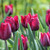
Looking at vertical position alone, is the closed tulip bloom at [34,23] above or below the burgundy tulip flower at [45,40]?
above

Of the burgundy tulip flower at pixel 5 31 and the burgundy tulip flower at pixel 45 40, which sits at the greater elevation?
the burgundy tulip flower at pixel 5 31

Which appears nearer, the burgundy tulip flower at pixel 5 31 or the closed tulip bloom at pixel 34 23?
the burgundy tulip flower at pixel 5 31

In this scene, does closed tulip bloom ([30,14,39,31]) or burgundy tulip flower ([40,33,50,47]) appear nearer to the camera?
burgundy tulip flower ([40,33,50,47])

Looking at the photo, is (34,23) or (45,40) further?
(34,23)

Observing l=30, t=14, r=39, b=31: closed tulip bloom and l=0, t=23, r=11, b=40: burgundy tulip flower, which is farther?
l=30, t=14, r=39, b=31: closed tulip bloom

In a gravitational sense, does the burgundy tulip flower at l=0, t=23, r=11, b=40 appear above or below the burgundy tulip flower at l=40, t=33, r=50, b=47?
above

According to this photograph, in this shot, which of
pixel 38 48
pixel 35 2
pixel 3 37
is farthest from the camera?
pixel 35 2

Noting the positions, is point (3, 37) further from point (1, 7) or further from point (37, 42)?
point (1, 7)

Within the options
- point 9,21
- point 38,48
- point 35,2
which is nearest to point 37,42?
point 38,48

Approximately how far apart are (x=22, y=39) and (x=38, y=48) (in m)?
0.10

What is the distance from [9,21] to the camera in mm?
891

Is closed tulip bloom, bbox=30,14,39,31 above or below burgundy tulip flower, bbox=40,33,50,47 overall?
above

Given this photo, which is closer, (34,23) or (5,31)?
(5,31)

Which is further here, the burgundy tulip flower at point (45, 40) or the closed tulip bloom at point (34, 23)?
the closed tulip bloom at point (34, 23)
